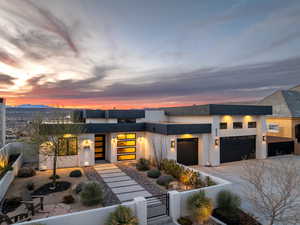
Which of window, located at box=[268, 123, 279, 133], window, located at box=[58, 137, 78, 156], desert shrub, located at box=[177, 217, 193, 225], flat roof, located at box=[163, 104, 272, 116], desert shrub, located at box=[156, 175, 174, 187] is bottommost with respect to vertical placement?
desert shrub, located at box=[177, 217, 193, 225]

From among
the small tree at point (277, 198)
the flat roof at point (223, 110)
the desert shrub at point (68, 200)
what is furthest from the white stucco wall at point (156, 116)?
the desert shrub at point (68, 200)

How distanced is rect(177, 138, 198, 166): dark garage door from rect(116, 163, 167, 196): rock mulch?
3825 millimetres

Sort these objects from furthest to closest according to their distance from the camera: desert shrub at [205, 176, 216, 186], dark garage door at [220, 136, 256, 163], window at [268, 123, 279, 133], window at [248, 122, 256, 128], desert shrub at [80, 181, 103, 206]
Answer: window at [268, 123, 279, 133], window at [248, 122, 256, 128], dark garage door at [220, 136, 256, 163], desert shrub at [205, 176, 216, 186], desert shrub at [80, 181, 103, 206]

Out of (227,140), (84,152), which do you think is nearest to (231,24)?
(227,140)

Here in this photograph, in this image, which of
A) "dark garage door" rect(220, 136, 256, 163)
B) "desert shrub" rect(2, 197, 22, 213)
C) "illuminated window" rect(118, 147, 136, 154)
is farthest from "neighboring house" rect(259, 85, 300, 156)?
"desert shrub" rect(2, 197, 22, 213)

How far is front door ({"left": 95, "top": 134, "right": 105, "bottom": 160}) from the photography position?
54.0 ft

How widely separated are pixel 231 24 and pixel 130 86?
38.3 ft

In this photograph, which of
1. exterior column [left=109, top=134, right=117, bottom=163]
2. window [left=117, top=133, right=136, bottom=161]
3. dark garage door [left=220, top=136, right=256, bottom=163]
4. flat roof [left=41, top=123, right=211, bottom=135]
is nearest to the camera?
flat roof [left=41, top=123, right=211, bottom=135]

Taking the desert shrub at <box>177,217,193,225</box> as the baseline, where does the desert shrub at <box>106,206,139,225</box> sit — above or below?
above

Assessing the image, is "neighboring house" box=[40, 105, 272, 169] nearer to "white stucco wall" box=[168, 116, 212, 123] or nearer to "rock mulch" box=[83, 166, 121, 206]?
"white stucco wall" box=[168, 116, 212, 123]

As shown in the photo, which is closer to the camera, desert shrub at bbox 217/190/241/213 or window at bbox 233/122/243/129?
desert shrub at bbox 217/190/241/213

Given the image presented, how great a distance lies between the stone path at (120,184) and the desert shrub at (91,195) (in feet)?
3.79

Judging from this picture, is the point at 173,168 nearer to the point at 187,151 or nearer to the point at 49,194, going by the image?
the point at 187,151

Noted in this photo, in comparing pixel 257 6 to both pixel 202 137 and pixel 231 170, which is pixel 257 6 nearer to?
pixel 202 137
